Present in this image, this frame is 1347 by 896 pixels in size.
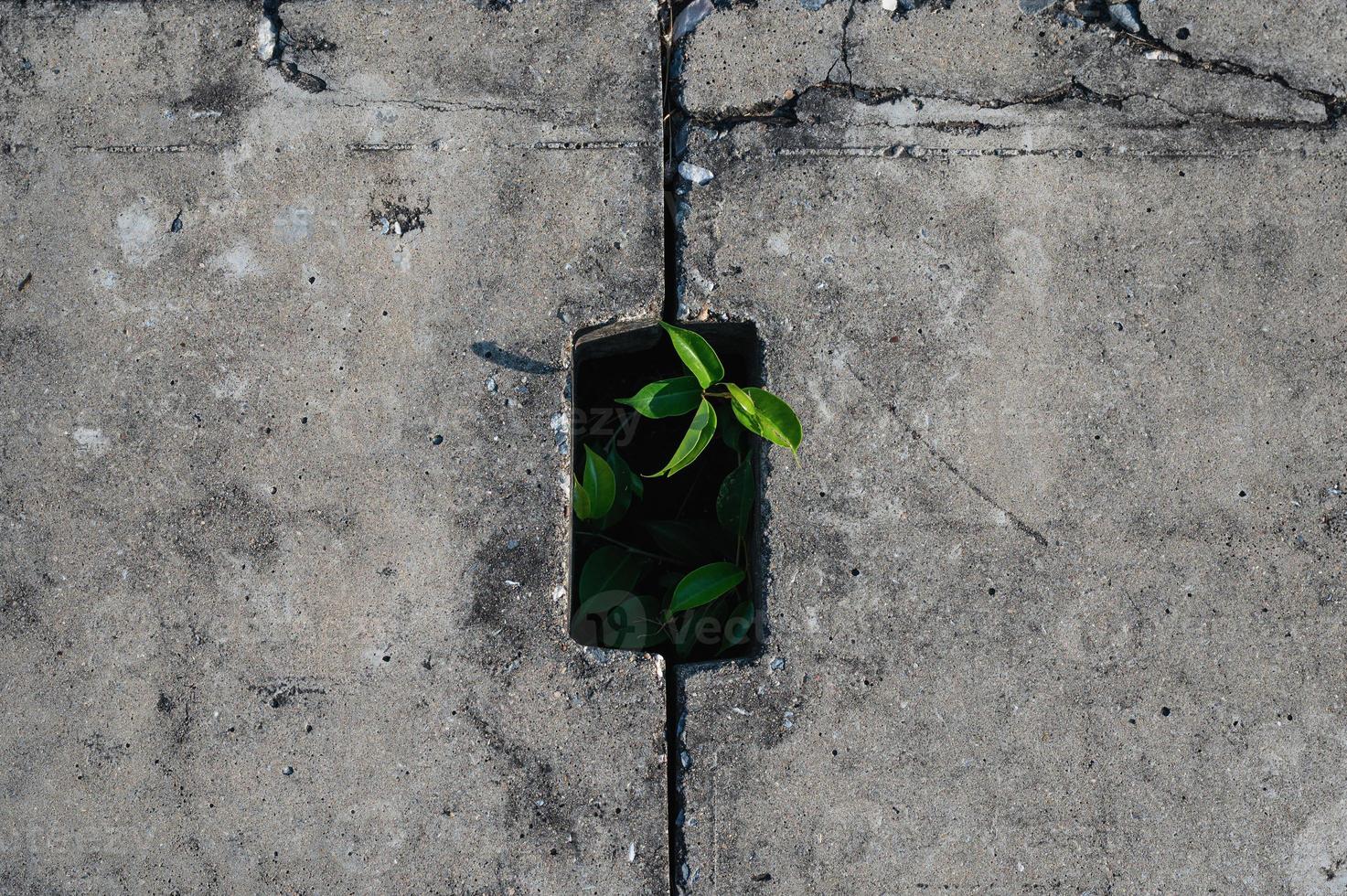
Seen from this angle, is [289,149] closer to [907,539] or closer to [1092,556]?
[907,539]

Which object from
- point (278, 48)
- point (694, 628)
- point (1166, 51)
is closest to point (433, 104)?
point (278, 48)

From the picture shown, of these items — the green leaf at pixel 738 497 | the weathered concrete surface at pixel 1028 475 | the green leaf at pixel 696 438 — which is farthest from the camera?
the green leaf at pixel 738 497

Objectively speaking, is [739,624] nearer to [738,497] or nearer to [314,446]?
[738,497]

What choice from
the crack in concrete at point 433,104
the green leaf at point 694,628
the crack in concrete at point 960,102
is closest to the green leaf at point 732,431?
the green leaf at point 694,628

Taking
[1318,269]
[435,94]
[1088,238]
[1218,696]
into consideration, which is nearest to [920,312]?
[1088,238]

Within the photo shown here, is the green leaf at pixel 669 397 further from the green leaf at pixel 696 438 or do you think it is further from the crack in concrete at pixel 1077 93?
the crack in concrete at pixel 1077 93

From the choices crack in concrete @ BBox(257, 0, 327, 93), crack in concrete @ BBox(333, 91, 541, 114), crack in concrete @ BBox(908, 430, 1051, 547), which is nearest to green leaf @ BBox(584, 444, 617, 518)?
crack in concrete @ BBox(908, 430, 1051, 547)

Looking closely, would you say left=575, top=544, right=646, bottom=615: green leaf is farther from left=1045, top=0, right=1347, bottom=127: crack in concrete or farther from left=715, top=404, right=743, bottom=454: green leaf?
left=1045, top=0, right=1347, bottom=127: crack in concrete
